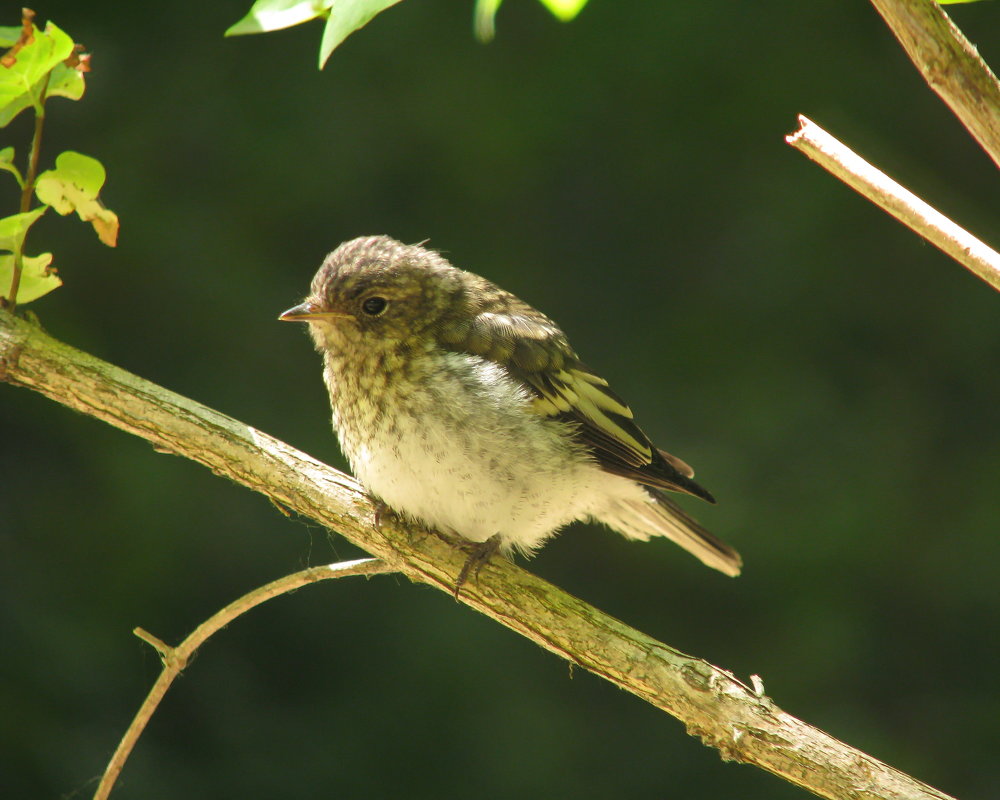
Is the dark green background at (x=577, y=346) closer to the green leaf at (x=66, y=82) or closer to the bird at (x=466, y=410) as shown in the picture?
the bird at (x=466, y=410)

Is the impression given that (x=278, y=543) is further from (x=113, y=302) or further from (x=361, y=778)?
(x=113, y=302)

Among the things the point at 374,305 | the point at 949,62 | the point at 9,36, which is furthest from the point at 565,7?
the point at 374,305

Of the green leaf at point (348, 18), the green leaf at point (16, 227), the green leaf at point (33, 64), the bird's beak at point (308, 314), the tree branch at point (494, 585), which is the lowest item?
the tree branch at point (494, 585)

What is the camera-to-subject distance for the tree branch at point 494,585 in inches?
71.7

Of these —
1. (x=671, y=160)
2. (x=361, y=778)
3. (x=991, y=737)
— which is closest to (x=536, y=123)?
(x=671, y=160)

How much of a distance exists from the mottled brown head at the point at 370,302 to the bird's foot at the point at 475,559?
1.80 feet

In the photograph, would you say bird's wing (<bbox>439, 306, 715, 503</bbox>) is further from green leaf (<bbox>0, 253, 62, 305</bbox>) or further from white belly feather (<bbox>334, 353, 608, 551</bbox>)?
green leaf (<bbox>0, 253, 62, 305</bbox>)

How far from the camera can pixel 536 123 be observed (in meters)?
3.98

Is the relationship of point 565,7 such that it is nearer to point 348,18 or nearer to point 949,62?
point 348,18

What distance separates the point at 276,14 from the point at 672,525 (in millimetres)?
1992

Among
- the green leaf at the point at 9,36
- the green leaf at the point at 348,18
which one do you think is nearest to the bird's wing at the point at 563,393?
the green leaf at the point at 9,36

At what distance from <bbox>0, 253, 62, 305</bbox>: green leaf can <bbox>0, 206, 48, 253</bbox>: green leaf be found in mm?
79

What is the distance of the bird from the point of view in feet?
7.78

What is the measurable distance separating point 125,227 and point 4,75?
222cm
